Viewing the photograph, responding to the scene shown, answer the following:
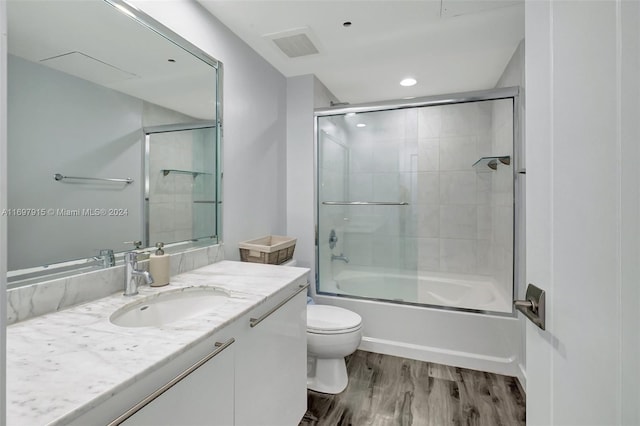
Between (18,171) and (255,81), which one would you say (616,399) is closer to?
(18,171)

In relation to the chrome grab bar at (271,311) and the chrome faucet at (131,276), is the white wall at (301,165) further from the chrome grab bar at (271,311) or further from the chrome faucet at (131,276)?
the chrome faucet at (131,276)

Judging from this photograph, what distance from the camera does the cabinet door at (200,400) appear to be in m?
0.70

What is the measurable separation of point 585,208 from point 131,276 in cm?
143

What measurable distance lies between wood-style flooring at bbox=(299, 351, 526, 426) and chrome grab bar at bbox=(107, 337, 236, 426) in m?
1.08

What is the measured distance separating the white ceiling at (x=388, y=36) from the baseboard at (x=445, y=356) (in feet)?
7.41

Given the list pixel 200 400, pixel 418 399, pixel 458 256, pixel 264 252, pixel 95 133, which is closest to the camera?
pixel 200 400

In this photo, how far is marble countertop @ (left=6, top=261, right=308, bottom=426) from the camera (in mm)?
555

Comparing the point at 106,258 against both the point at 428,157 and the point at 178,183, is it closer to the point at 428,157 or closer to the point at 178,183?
the point at 178,183

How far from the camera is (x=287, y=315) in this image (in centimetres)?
139

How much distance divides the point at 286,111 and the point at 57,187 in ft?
6.53

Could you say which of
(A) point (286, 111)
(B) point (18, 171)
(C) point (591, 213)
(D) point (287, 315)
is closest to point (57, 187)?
(B) point (18, 171)

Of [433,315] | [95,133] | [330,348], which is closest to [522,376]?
[433,315]

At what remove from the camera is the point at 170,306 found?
1271mm

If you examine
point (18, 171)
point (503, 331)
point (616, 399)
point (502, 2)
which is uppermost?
point (502, 2)
